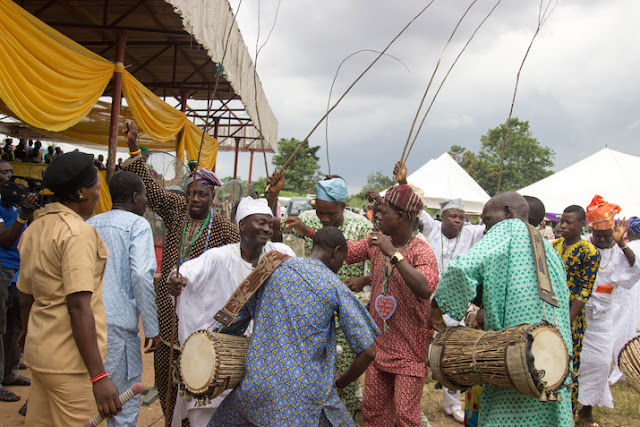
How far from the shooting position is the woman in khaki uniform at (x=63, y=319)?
2.17 meters

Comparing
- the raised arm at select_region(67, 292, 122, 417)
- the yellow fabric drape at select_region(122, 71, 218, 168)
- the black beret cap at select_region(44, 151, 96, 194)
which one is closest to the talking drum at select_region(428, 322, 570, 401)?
the raised arm at select_region(67, 292, 122, 417)

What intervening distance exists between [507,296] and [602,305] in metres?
3.63

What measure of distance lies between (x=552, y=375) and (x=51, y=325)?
89.5 inches

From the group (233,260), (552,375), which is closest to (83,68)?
(233,260)

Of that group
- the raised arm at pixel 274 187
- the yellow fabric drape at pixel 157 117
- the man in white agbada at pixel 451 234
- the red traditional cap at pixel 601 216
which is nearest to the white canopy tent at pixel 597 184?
the man in white agbada at pixel 451 234

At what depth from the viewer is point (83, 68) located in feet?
18.3

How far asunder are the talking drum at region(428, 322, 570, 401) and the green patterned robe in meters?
0.15

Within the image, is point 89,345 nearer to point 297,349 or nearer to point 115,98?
point 297,349

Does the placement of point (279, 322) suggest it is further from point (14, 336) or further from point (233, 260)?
point (14, 336)

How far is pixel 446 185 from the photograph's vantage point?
16750 mm

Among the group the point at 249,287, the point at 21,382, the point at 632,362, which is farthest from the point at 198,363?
the point at 21,382

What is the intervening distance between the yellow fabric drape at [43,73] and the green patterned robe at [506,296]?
4002mm

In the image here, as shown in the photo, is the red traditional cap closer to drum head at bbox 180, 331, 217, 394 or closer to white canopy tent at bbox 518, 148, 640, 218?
drum head at bbox 180, 331, 217, 394

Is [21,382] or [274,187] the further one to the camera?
[21,382]
